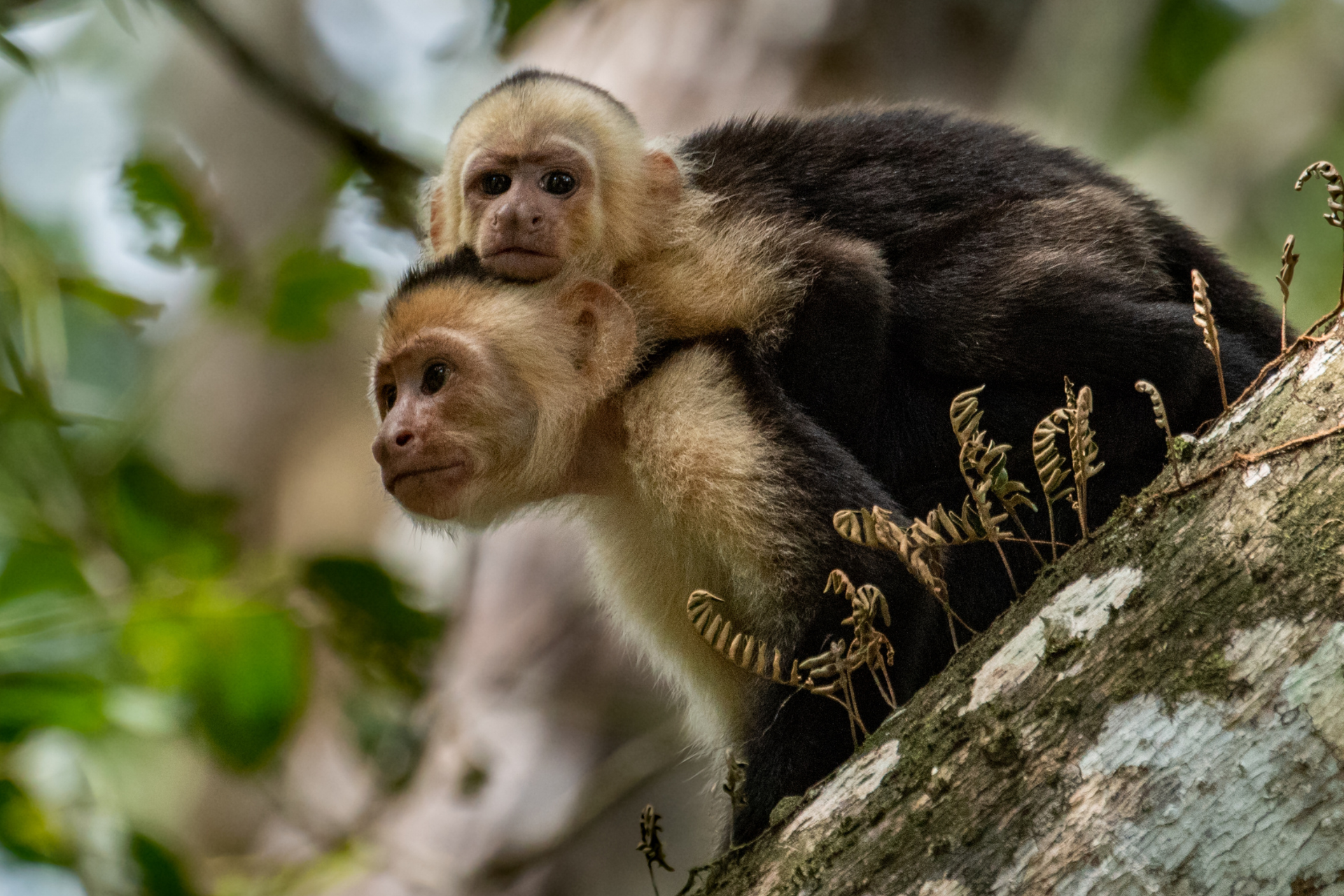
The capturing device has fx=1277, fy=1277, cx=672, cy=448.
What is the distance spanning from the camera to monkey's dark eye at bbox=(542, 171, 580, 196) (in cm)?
348

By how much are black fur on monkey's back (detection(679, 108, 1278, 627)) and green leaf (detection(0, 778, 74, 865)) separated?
2.09 m

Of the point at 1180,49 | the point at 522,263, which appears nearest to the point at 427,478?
the point at 522,263

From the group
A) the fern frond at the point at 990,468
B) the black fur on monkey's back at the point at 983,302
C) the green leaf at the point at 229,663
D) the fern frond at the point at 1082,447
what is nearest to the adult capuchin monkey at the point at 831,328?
the black fur on monkey's back at the point at 983,302

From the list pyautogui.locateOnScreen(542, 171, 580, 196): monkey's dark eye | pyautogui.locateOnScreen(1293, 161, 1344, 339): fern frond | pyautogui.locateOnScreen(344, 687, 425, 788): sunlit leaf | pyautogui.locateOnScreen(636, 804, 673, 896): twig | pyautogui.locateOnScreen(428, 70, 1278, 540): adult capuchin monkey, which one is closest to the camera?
pyautogui.locateOnScreen(1293, 161, 1344, 339): fern frond

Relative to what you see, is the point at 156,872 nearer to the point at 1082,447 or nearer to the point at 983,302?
the point at 983,302

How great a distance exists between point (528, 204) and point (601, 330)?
20.6 inches

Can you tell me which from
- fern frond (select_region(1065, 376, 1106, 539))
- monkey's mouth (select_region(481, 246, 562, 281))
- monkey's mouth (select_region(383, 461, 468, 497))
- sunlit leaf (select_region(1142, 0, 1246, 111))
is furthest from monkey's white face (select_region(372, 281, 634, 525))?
sunlit leaf (select_region(1142, 0, 1246, 111))

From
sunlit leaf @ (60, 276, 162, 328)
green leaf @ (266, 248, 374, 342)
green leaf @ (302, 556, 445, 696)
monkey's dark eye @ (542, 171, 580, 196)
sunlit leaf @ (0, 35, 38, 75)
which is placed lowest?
green leaf @ (302, 556, 445, 696)

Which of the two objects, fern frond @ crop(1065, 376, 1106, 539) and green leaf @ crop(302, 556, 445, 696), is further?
green leaf @ crop(302, 556, 445, 696)

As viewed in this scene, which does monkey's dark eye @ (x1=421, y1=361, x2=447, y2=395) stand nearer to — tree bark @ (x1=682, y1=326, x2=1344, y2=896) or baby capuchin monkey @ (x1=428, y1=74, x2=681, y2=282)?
baby capuchin monkey @ (x1=428, y1=74, x2=681, y2=282)

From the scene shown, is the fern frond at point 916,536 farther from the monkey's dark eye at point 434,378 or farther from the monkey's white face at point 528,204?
the monkey's white face at point 528,204

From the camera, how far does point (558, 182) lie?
3.50 m

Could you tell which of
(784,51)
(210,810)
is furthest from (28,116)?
(784,51)

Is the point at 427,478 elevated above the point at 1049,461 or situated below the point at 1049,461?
above
